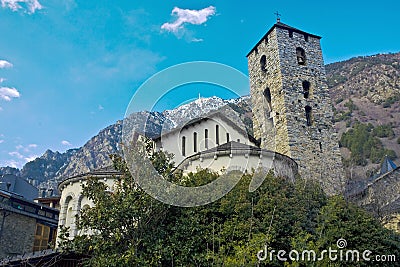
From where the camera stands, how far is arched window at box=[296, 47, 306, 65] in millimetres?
27141

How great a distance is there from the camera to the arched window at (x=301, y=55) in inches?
1069

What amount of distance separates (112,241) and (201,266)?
127 inches

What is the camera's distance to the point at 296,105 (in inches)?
988

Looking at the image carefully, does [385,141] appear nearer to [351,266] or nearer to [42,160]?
[351,266]

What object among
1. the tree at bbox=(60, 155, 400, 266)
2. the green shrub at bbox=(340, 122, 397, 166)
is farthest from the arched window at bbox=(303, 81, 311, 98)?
the green shrub at bbox=(340, 122, 397, 166)

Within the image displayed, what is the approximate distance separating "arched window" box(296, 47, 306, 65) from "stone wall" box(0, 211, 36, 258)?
22552mm

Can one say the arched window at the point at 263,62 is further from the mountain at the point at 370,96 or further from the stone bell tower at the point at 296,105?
the mountain at the point at 370,96

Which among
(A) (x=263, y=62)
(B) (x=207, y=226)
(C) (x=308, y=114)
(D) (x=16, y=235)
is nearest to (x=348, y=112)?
(A) (x=263, y=62)

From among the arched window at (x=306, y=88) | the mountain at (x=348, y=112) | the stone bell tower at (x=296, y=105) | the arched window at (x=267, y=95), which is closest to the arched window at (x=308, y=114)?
the stone bell tower at (x=296, y=105)

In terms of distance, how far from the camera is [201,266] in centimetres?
1262

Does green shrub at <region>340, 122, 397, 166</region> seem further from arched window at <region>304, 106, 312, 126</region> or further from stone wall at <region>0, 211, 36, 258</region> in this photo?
stone wall at <region>0, 211, 36, 258</region>

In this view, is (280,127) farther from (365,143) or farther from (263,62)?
(365,143)

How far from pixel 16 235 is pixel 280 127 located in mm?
18918

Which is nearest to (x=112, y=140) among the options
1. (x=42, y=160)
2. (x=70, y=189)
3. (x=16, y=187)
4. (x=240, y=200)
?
(x=42, y=160)
